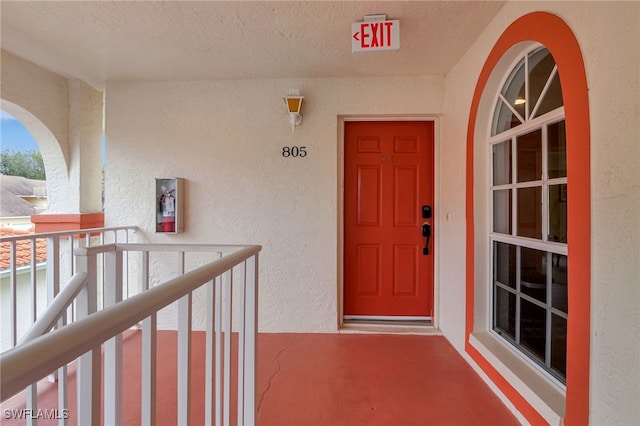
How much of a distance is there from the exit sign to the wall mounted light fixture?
→ 32.7 inches

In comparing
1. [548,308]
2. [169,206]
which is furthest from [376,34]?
[169,206]

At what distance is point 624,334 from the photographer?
1.01 m

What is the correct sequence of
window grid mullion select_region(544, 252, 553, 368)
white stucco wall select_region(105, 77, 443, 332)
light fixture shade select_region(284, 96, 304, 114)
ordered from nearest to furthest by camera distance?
window grid mullion select_region(544, 252, 553, 368), light fixture shade select_region(284, 96, 304, 114), white stucco wall select_region(105, 77, 443, 332)

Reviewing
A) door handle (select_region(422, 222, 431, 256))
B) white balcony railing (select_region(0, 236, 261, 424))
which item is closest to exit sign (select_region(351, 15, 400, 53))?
white balcony railing (select_region(0, 236, 261, 424))

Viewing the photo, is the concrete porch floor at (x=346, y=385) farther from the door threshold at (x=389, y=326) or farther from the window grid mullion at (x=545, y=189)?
the window grid mullion at (x=545, y=189)

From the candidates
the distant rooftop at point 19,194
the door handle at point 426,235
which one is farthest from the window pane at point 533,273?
the distant rooftop at point 19,194

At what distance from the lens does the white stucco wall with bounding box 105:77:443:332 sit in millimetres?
2645

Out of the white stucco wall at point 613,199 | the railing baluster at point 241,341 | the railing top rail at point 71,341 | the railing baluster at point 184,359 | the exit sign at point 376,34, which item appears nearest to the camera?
the railing top rail at point 71,341

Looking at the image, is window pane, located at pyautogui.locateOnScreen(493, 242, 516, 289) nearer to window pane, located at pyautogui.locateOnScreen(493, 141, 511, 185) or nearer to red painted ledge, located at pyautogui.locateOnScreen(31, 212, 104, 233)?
window pane, located at pyautogui.locateOnScreen(493, 141, 511, 185)

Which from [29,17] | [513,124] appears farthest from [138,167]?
[513,124]

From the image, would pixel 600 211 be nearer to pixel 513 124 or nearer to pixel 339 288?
pixel 513 124

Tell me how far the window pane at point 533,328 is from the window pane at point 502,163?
78 cm

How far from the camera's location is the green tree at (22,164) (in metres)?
2.65

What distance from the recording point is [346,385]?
190 centimetres
